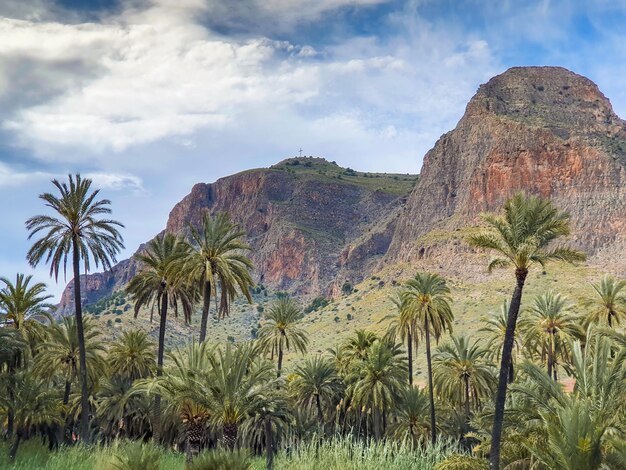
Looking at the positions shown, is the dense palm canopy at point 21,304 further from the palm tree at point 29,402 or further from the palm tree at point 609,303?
the palm tree at point 609,303

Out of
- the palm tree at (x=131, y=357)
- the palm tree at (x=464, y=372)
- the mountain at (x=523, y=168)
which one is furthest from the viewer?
the mountain at (x=523, y=168)

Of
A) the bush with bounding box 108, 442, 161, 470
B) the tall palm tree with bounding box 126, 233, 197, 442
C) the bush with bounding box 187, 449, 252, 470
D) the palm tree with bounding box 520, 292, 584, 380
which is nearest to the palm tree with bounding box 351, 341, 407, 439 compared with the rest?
the palm tree with bounding box 520, 292, 584, 380

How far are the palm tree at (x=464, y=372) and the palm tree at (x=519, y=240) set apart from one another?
1985cm

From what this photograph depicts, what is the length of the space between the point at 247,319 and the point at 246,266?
496 feet

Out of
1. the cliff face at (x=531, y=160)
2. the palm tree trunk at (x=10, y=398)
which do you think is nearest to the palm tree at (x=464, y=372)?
the palm tree trunk at (x=10, y=398)

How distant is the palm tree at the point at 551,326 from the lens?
149 ft

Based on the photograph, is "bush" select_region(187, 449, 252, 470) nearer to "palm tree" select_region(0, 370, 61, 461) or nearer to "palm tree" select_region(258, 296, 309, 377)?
"palm tree" select_region(0, 370, 61, 461)

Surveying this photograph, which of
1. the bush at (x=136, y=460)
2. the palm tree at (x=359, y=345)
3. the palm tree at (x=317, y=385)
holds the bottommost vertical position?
the palm tree at (x=317, y=385)

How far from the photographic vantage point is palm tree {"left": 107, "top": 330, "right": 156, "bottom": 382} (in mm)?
49500

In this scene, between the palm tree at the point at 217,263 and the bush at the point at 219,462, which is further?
the palm tree at the point at 217,263

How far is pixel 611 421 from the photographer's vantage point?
83.7ft

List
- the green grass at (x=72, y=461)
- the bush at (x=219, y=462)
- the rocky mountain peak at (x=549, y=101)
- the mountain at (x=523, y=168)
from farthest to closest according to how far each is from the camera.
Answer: the rocky mountain peak at (x=549, y=101), the mountain at (x=523, y=168), the green grass at (x=72, y=461), the bush at (x=219, y=462)

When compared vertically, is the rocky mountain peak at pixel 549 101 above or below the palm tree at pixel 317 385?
above

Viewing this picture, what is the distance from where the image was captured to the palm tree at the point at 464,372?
Result: 47688 mm
